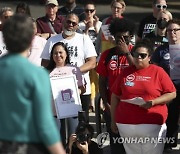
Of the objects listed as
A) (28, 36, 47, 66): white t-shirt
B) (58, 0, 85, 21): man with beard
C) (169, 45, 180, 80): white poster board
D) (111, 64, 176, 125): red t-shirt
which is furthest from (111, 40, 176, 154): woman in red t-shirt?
(58, 0, 85, 21): man with beard

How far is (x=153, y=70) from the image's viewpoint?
6.99 m

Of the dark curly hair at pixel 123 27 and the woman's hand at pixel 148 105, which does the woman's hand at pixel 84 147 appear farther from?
the dark curly hair at pixel 123 27

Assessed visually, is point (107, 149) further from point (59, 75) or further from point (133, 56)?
point (133, 56)

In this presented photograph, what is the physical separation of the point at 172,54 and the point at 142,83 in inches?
47.5

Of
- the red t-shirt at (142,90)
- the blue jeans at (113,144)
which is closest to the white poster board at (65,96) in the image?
the blue jeans at (113,144)

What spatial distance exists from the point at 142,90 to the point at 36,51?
213 cm

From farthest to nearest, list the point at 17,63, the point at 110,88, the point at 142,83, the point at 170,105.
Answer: the point at 170,105, the point at 110,88, the point at 142,83, the point at 17,63

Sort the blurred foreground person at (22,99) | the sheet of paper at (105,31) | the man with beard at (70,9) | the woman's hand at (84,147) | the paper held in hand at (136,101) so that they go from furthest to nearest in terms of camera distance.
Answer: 1. the man with beard at (70,9)
2. the sheet of paper at (105,31)
3. the woman's hand at (84,147)
4. the paper held in hand at (136,101)
5. the blurred foreground person at (22,99)

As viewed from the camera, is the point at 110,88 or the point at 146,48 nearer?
the point at 146,48

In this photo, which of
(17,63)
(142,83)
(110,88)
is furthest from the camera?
(110,88)

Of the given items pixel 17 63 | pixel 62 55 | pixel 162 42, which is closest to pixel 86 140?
pixel 62 55

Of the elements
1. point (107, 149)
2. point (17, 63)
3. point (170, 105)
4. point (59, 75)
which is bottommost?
point (107, 149)

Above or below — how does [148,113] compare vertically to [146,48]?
below

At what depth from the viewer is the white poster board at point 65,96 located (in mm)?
7703
